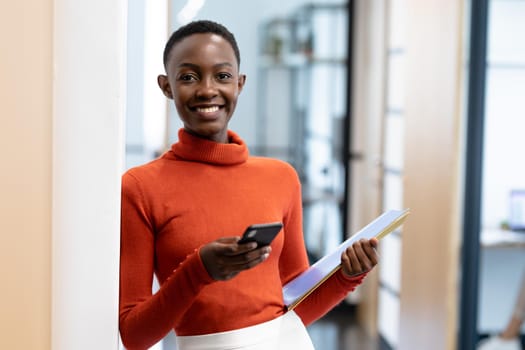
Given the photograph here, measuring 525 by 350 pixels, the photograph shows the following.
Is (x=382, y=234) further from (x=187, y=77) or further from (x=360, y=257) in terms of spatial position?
(x=187, y=77)

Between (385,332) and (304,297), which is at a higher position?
(304,297)

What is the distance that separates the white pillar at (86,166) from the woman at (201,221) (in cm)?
7

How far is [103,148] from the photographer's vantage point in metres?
1.17

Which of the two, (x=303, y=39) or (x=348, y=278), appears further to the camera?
(x=303, y=39)

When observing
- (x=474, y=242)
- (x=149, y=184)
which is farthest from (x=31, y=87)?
(x=474, y=242)

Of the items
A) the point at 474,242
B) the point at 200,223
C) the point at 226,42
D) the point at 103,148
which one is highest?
the point at 226,42

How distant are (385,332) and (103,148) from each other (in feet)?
11.1

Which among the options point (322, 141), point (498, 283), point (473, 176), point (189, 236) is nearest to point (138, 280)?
point (189, 236)

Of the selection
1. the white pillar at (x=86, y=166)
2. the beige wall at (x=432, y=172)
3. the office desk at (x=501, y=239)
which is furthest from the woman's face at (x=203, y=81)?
the office desk at (x=501, y=239)

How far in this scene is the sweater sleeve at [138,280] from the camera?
1206 millimetres

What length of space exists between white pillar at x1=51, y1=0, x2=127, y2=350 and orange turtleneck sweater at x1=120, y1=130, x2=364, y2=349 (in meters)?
0.06

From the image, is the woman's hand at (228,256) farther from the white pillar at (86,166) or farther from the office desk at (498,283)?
the office desk at (498,283)

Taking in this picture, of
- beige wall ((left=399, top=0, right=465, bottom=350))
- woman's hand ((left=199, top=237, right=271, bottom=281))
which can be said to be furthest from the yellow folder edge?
beige wall ((left=399, top=0, right=465, bottom=350))

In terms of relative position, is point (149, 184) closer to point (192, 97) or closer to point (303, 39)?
point (192, 97)
